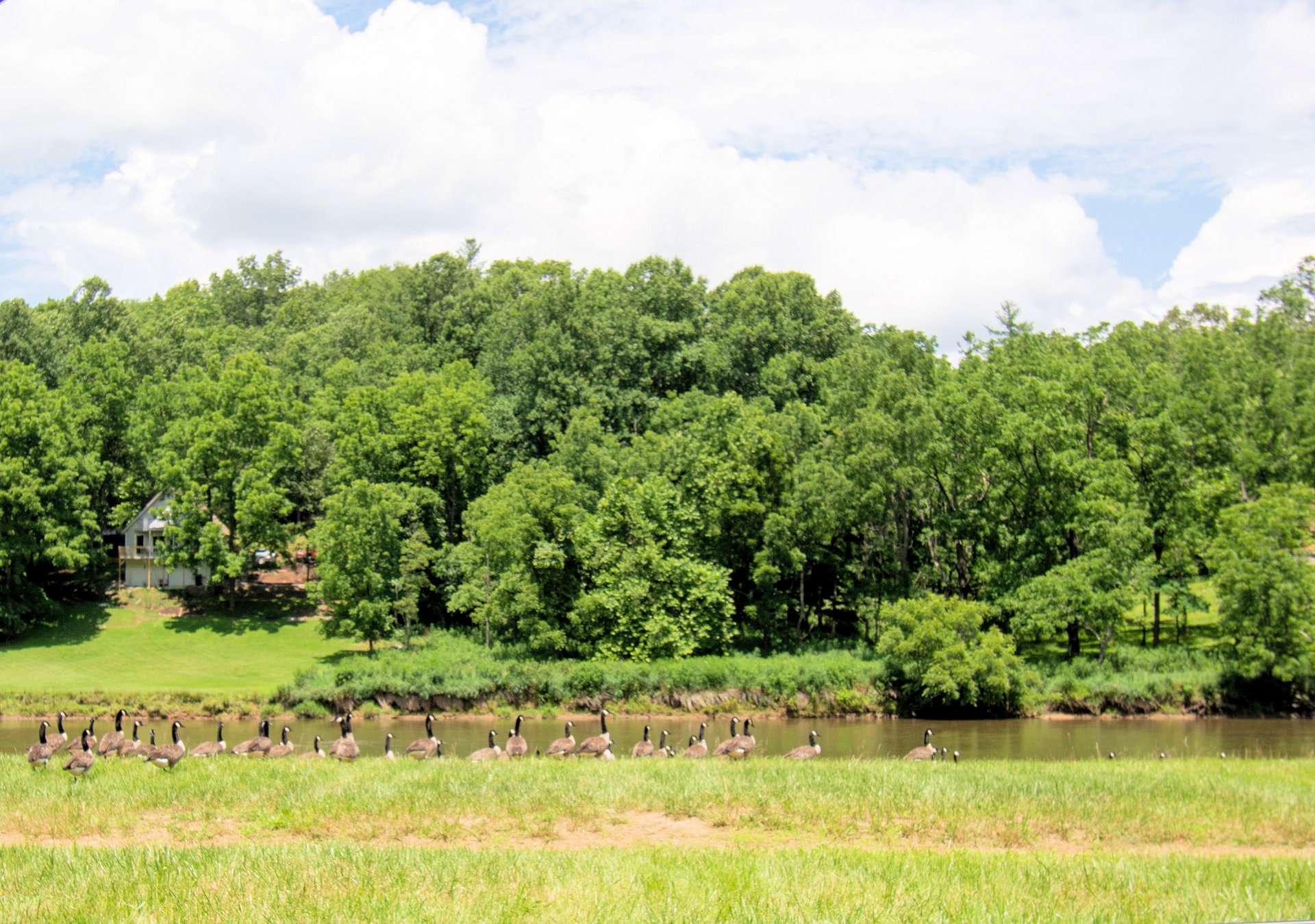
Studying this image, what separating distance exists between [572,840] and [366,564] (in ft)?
136

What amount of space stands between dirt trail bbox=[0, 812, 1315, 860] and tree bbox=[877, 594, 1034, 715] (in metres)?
25.2

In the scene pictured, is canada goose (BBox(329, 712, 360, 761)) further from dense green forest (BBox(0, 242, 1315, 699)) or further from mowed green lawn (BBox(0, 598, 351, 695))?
dense green forest (BBox(0, 242, 1315, 699))

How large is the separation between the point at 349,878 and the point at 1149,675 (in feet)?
132

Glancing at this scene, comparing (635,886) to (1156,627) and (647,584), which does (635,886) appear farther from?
(1156,627)

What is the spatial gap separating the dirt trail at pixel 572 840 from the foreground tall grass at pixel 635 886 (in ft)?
5.68

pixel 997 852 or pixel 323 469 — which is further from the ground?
pixel 323 469

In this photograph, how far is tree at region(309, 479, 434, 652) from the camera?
55.7 m

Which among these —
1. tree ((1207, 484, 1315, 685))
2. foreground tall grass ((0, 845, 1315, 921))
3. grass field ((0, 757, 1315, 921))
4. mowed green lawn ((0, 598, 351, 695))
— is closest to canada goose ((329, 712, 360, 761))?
grass field ((0, 757, 1315, 921))

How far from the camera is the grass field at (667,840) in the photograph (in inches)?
456

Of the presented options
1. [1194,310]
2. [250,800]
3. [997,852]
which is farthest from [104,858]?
[1194,310]

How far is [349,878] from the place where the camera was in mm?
12531

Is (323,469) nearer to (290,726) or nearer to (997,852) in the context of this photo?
(290,726)

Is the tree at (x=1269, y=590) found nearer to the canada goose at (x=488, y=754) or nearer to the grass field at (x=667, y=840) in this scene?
the grass field at (x=667, y=840)

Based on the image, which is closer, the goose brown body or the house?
the goose brown body
